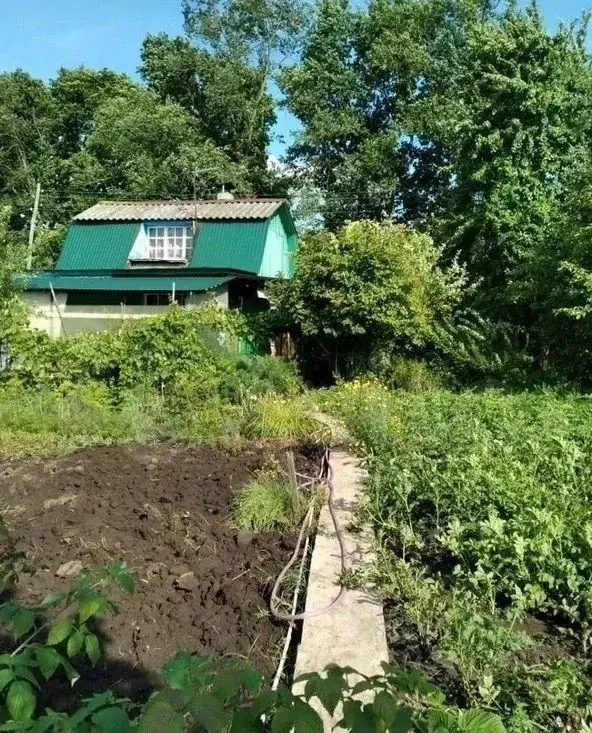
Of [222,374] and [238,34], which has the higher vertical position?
[238,34]

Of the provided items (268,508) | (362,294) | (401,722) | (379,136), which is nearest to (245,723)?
(401,722)

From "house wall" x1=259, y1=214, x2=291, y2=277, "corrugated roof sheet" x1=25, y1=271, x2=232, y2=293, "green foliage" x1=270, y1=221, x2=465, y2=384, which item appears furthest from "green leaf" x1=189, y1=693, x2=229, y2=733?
"house wall" x1=259, y1=214, x2=291, y2=277

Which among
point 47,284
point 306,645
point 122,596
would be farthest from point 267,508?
point 47,284

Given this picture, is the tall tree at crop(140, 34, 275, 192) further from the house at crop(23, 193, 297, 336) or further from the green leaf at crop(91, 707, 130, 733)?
the green leaf at crop(91, 707, 130, 733)

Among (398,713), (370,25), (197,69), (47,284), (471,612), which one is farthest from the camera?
(197,69)

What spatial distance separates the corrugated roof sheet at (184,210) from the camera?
24.0 m

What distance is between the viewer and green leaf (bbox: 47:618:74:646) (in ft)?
5.38

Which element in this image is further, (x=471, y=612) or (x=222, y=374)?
(x=222, y=374)

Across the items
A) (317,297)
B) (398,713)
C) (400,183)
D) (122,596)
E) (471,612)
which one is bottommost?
(122,596)

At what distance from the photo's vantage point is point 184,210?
24.8 m

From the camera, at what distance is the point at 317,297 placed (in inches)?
642

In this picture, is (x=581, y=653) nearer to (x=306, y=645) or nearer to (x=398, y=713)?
(x=306, y=645)

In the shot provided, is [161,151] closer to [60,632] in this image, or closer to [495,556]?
[495,556]

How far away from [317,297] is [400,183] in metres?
17.1
